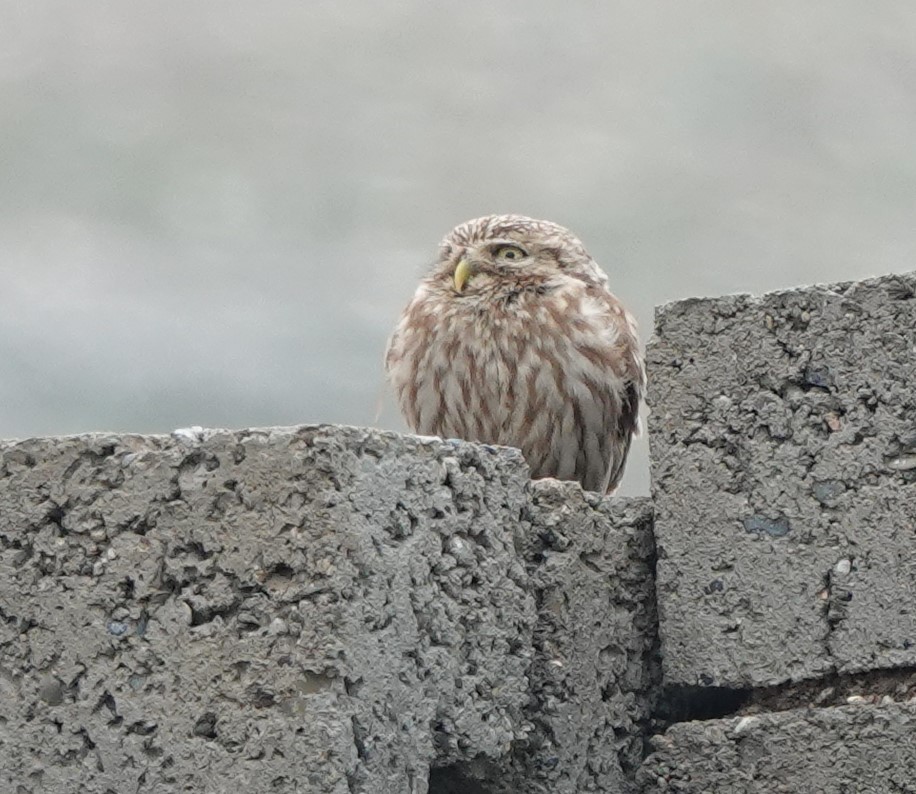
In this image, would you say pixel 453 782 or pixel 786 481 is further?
pixel 786 481

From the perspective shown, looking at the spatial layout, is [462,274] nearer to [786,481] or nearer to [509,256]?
[509,256]

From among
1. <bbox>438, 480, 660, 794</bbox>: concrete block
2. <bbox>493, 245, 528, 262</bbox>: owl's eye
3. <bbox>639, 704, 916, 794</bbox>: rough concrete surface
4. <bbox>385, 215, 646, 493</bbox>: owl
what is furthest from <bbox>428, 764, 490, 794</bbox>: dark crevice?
<bbox>493, 245, 528, 262</bbox>: owl's eye

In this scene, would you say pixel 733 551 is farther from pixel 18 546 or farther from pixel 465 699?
pixel 18 546

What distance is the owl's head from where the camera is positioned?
6918mm

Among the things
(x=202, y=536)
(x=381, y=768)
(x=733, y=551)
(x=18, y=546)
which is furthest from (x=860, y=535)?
(x=18, y=546)

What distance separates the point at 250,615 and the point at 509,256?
124 inches

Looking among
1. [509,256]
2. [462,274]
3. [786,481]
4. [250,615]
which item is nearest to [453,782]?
[250,615]

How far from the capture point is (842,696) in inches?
184

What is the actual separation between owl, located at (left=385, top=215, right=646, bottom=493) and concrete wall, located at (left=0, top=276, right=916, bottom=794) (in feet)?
5.20

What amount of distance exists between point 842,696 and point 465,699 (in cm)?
97

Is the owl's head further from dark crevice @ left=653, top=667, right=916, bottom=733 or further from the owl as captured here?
dark crevice @ left=653, top=667, right=916, bottom=733

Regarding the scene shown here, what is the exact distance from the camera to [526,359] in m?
6.56

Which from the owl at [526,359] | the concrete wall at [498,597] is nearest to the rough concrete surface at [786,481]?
the concrete wall at [498,597]

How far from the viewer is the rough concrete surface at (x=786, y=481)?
15.2 feet
